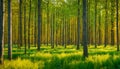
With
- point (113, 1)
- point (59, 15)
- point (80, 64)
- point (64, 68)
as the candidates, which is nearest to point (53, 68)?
point (64, 68)

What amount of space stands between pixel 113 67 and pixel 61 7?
36371 mm

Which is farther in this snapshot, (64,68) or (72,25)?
(72,25)

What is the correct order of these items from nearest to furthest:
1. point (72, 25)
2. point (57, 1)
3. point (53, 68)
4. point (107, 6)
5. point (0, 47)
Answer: point (53, 68), point (0, 47), point (107, 6), point (57, 1), point (72, 25)

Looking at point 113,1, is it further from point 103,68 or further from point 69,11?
point 103,68

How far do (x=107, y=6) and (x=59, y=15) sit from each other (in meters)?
14.8

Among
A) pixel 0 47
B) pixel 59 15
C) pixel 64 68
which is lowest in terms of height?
pixel 64 68

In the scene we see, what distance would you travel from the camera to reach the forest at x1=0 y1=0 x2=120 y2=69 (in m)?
15.1

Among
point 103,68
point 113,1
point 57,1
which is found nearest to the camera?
point 103,68

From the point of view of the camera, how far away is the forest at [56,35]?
1512 cm

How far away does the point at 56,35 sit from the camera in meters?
50.5

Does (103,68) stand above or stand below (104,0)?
below

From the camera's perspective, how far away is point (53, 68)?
1397 centimetres

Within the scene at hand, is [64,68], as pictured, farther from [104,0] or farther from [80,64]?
[104,0]

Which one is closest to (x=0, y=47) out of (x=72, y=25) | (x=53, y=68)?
(x=53, y=68)
